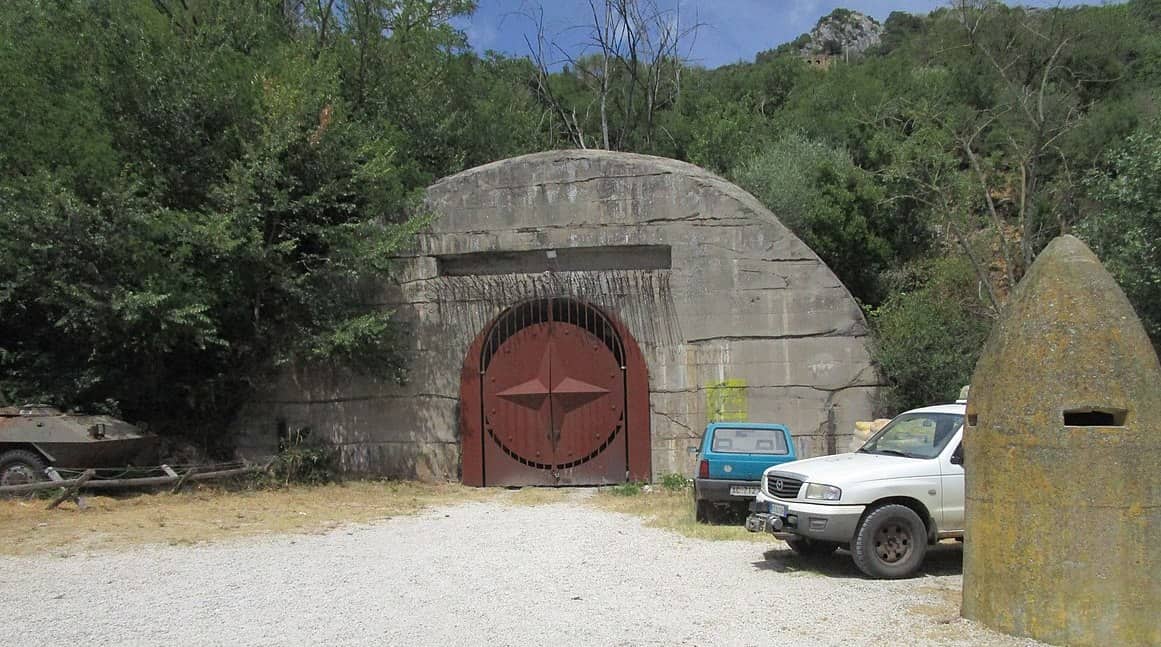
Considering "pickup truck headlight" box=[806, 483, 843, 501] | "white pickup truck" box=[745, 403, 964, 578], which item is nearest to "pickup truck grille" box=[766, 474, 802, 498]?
"white pickup truck" box=[745, 403, 964, 578]

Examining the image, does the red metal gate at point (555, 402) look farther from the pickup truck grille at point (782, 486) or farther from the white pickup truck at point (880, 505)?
the white pickup truck at point (880, 505)

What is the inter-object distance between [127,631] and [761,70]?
4042cm

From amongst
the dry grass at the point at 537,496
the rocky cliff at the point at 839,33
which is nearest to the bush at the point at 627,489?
the dry grass at the point at 537,496

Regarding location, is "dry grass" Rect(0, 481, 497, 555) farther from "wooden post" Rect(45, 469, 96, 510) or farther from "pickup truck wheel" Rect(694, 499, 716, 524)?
"pickup truck wheel" Rect(694, 499, 716, 524)

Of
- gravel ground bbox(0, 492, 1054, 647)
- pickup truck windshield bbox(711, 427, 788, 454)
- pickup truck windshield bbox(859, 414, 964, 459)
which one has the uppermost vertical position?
pickup truck windshield bbox(859, 414, 964, 459)

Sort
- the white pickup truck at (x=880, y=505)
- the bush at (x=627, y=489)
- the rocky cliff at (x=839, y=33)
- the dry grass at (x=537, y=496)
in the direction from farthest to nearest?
the rocky cliff at (x=839, y=33), the bush at (x=627, y=489), the dry grass at (x=537, y=496), the white pickup truck at (x=880, y=505)

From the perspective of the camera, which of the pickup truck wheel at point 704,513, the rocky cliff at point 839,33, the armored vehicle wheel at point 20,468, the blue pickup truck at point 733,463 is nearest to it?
the blue pickup truck at point 733,463

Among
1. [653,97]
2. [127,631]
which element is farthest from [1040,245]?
[127,631]

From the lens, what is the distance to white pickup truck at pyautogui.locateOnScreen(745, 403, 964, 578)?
8.37m

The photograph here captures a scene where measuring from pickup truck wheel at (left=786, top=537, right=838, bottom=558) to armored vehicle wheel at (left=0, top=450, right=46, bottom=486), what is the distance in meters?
10.5

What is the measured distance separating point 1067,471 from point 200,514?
35.0 ft

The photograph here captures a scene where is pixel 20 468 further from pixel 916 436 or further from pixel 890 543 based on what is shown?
pixel 916 436

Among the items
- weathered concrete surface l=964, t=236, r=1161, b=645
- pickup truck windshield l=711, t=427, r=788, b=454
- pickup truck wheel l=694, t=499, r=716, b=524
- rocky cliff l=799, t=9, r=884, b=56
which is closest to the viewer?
weathered concrete surface l=964, t=236, r=1161, b=645

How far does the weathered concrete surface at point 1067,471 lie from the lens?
5844 mm
